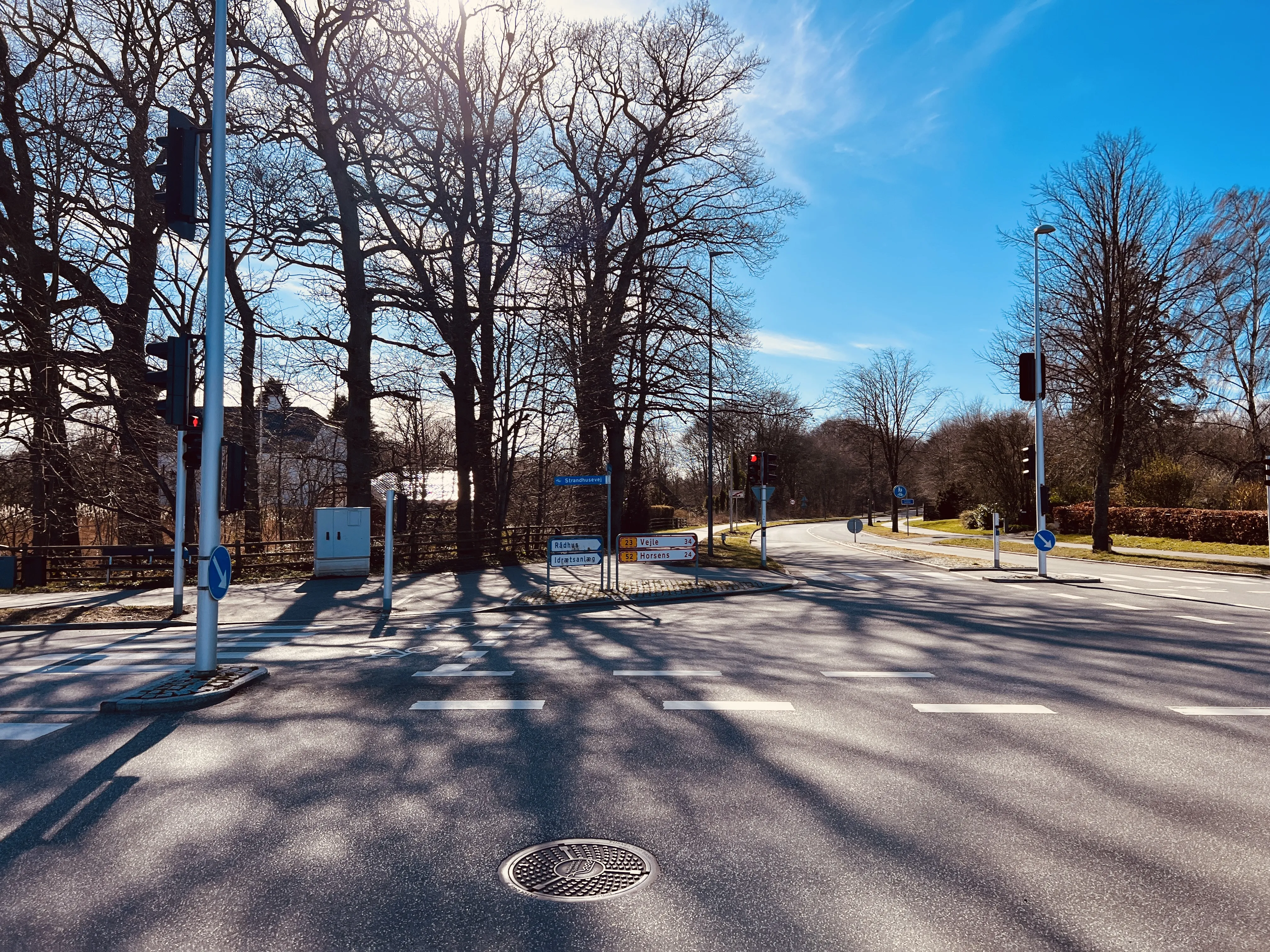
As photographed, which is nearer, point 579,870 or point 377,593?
point 579,870

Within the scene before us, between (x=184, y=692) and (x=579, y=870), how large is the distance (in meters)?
5.13

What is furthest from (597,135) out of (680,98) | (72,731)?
(72,731)

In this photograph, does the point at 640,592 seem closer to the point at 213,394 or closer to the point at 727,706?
the point at 727,706

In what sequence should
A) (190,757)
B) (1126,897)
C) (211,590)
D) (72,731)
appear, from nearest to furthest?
(1126,897)
(190,757)
(72,731)
(211,590)

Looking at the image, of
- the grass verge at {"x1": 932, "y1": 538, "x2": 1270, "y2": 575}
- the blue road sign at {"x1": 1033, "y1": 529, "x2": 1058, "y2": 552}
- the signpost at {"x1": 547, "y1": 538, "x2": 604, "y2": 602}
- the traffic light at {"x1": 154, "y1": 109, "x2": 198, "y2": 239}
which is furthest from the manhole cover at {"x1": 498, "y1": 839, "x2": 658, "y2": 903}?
the grass verge at {"x1": 932, "y1": 538, "x2": 1270, "y2": 575}

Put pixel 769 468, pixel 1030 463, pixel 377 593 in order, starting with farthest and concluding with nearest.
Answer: pixel 769 468 < pixel 1030 463 < pixel 377 593

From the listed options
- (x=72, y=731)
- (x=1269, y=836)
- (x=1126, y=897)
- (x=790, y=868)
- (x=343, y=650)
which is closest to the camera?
(x=1126, y=897)

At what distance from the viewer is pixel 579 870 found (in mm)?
3703

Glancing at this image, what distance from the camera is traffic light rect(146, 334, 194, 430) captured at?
26.2ft

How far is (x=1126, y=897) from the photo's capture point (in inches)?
135

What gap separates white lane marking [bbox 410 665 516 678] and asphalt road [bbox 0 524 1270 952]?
0.13 meters

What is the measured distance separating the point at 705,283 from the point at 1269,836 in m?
25.3

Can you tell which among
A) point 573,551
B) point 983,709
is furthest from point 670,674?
point 573,551

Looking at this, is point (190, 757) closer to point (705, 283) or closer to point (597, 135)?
point (705, 283)
